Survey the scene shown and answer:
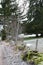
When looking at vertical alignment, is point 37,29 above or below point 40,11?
below

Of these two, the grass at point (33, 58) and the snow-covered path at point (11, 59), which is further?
the snow-covered path at point (11, 59)

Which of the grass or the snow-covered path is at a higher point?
the grass

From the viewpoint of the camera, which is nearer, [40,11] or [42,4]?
[40,11]

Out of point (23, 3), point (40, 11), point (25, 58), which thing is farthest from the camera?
point (40, 11)

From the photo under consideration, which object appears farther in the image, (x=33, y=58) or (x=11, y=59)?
(x=11, y=59)

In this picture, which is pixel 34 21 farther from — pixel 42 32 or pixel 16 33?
pixel 16 33

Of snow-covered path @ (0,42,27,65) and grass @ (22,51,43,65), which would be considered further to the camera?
snow-covered path @ (0,42,27,65)

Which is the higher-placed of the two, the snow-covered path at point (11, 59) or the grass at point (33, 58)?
the grass at point (33, 58)

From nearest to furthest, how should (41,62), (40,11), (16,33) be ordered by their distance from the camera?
1. (41,62)
2. (16,33)
3. (40,11)

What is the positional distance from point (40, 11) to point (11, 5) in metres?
3.84

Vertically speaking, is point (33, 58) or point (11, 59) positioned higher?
point (33, 58)

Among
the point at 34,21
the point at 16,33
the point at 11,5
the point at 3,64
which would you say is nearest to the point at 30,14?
the point at 34,21

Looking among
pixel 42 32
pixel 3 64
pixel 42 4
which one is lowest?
pixel 42 32

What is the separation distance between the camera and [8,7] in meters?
26.5
